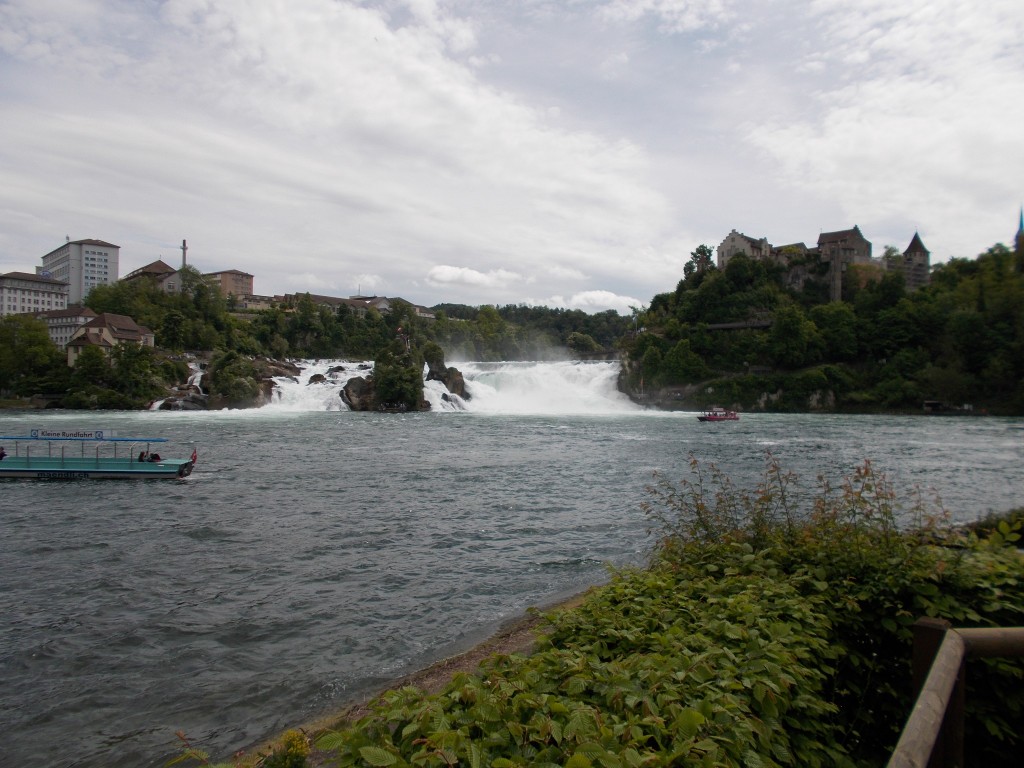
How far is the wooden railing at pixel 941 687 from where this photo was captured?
196 centimetres

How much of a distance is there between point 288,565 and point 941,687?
12.5 meters

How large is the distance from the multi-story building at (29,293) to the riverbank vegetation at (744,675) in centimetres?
14182

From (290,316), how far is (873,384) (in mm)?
85352

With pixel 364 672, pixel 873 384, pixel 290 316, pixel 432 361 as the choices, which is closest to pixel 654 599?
pixel 364 672

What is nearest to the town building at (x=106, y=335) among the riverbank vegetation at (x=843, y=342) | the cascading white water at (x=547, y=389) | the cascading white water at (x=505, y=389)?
the cascading white water at (x=505, y=389)

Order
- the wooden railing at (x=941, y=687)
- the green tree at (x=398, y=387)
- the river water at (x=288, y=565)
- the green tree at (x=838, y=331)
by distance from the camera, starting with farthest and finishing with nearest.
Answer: the green tree at (x=838, y=331), the green tree at (x=398, y=387), the river water at (x=288, y=565), the wooden railing at (x=941, y=687)

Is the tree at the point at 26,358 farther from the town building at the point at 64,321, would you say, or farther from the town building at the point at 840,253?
the town building at the point at 840,253

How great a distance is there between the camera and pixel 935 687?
89.2 inches

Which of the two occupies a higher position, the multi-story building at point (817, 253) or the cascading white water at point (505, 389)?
the multi-story building at point (817, 253)

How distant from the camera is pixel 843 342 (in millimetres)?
77062

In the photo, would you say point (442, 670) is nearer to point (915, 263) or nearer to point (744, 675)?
point (744, 675)

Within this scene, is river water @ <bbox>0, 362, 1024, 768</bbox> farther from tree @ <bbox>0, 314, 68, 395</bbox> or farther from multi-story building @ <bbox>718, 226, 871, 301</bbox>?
multi-story building @ <bbox>718, 226, 871, 301</bbox>

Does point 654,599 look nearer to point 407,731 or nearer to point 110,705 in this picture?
point 407,731

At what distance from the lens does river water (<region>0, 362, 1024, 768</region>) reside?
25.1 feet
